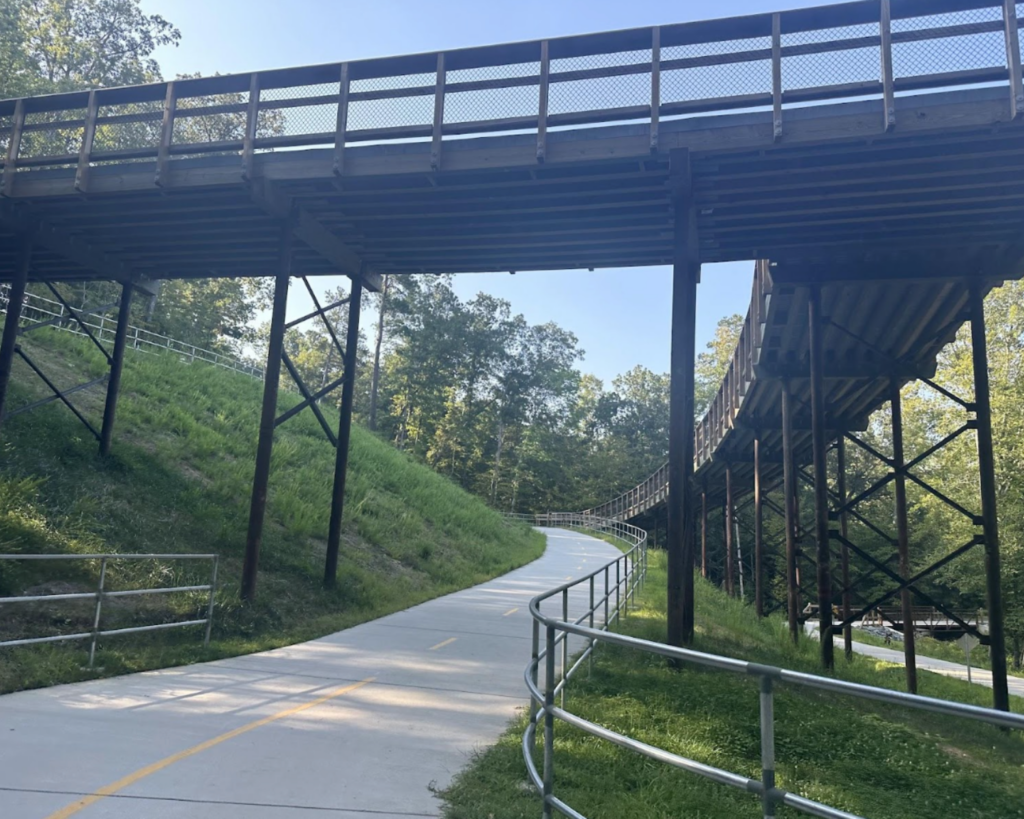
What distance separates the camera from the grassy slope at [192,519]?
10061mm

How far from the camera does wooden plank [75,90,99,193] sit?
39.5 feet

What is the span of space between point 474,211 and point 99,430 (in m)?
11.9

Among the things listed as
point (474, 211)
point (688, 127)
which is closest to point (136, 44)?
point (474, 211)

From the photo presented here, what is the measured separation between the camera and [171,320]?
42.2 m

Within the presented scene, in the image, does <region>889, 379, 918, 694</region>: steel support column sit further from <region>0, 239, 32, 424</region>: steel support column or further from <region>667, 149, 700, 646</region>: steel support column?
<region>0, 239, 32, 424</region>: steel support column

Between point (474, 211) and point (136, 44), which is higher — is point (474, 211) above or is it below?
below

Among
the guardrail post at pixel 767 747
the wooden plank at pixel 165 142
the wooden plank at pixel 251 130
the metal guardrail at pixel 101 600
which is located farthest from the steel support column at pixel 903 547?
the wooden plank at pixel 165 142

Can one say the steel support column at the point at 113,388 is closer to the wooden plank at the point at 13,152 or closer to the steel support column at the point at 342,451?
the wooden plank at the point at 13,152

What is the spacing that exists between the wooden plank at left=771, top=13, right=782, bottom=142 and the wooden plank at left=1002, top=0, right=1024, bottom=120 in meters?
2.47

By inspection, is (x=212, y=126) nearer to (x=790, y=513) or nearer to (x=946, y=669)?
(x=790, y=513)

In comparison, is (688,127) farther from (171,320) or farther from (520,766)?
(171,320)

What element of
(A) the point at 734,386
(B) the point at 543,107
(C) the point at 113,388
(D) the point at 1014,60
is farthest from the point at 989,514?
(C) the point at 113,388

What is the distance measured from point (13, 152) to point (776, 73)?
40.3ft

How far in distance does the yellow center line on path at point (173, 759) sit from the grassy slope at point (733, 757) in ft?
6.50
